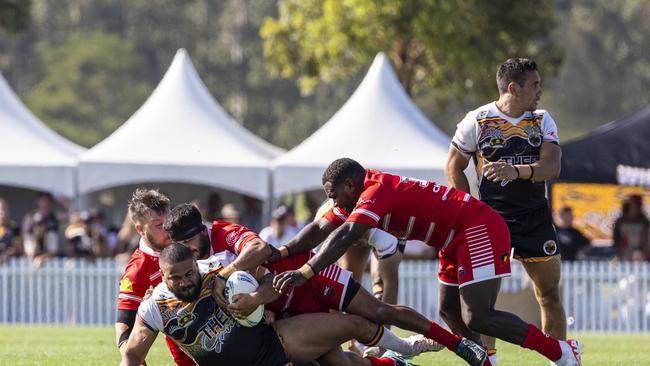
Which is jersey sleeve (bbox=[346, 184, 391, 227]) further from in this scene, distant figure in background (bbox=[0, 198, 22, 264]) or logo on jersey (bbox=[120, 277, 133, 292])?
distant figure in background (bbox=[0, 198, 22, 264])

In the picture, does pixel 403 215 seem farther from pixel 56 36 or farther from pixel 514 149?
pixel 56 36

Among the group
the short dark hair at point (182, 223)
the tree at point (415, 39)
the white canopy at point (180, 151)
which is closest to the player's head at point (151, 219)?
the short dark hair at point (182, 223)

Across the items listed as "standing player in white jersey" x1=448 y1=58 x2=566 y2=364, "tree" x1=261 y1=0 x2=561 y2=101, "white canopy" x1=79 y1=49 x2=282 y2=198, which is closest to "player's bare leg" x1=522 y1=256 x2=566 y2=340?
"standing player in white jersey" x1=448 y1=58 x2=566 y2=364

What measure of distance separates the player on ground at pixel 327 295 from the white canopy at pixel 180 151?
11.1 m

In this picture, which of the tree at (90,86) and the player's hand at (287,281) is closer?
the player's hand at (287,281)

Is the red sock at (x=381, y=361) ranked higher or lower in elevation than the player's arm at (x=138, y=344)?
lower

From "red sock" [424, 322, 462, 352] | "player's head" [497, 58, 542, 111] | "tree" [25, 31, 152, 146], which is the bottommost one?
"tree" [25, 31, 152, 146]

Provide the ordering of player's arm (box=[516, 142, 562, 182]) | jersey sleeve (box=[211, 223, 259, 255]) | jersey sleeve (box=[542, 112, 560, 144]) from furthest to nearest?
jersey sleeve (box=[542, 112, 560, 144])
player's arm (box=[516, 142, 562, 182])
jersey sleeve (box=[211, 223, 259, 255])

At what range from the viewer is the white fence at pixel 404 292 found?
19.6 meters

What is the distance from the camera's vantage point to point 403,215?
904 centimetres

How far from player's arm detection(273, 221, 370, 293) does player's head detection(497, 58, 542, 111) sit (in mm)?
Answer: 1565

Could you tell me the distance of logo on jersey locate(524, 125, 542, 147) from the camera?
9.69 metres

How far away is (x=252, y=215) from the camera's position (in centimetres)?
2239

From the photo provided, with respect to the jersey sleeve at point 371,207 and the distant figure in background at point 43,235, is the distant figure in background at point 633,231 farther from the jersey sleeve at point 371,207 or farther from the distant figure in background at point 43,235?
the jersey sleeve at point 371,207
